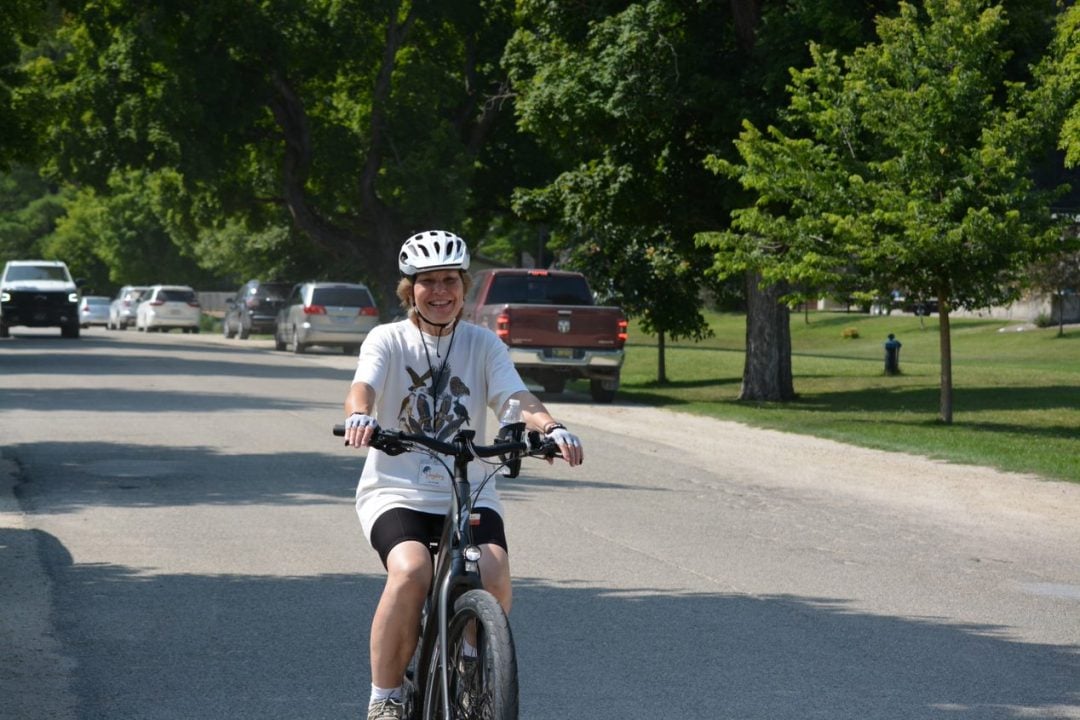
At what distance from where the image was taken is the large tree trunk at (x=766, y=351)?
2808 cm

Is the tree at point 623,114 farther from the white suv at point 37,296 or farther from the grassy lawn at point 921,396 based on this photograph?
the white suv at point 37,296

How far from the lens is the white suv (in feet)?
145

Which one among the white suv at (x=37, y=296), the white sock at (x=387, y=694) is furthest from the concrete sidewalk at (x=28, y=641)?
the white suv at (x=37, y=296)

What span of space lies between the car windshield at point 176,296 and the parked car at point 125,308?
200 inches

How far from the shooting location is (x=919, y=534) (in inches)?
471

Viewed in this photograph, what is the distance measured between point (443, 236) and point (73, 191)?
299ft

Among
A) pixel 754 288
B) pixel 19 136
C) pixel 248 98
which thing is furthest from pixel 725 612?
pixel 248 98

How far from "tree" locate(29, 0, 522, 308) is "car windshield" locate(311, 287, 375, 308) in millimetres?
4132

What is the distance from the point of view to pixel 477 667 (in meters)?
4.77

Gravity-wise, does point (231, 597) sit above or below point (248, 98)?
below

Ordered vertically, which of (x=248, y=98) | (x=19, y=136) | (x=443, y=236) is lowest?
(x=443, y=236)

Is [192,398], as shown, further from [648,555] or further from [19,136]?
[648,555]

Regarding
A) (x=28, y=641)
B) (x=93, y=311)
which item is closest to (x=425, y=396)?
(x=28, y=641)

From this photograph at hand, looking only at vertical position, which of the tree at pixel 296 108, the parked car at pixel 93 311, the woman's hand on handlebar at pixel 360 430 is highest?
the tree at pixel 296 108
